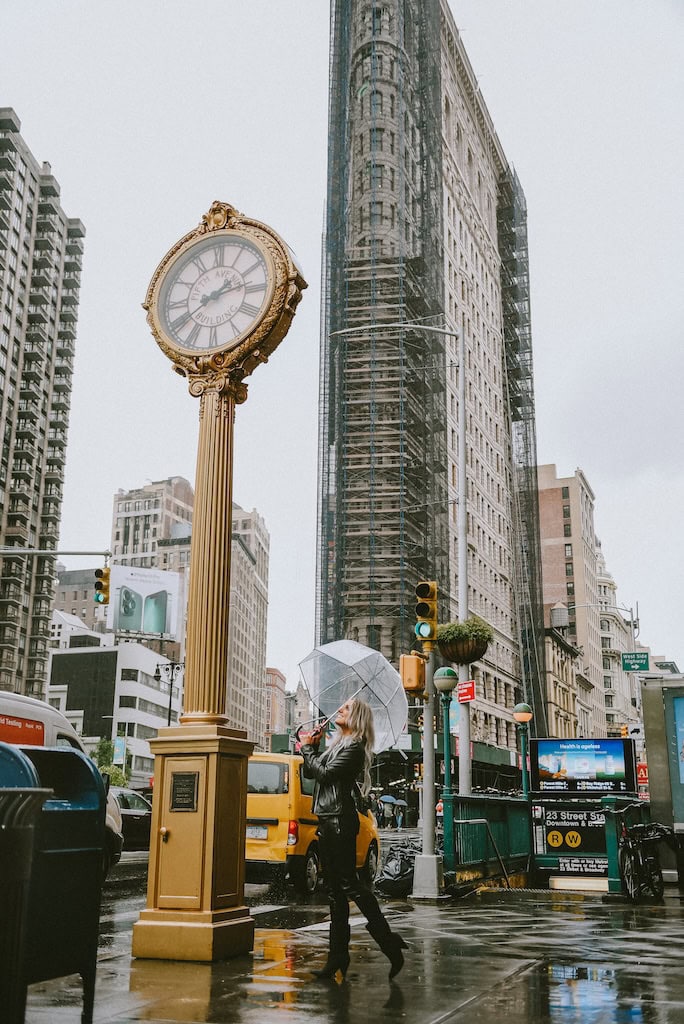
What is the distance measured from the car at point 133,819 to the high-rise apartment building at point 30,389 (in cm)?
8323

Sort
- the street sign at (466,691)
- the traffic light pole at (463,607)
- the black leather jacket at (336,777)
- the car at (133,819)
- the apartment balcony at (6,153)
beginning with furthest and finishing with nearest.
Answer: the apartment balcony at (6,153), the car at (133,819), the traffic light pole at (463,607), the street sign at (466,691), the black leather jacket at (336,777)

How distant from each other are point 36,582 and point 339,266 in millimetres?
66276

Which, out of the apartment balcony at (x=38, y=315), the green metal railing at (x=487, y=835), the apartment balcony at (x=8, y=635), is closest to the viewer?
the green metal railing at (x=487, y=835)

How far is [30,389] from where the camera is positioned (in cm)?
11394

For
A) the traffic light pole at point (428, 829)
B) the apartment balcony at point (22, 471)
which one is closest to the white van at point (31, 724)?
the traffic light pole at point (428, 829)

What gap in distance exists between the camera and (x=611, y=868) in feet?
45.4

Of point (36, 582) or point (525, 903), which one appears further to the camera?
point (36, 582)

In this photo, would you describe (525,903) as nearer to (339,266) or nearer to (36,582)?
(339,266)

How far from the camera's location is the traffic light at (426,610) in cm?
1353

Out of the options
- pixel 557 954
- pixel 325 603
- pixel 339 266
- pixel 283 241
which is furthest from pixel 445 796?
pixel 339 266

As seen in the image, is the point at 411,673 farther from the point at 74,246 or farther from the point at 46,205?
the point at 74,246

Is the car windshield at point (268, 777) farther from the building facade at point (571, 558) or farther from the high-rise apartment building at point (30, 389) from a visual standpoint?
the building facade at point (571, 558)

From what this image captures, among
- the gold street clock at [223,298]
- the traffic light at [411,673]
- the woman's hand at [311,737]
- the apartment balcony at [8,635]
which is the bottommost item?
the woman's hand at [311,737]

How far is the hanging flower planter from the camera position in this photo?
55.6 feet
